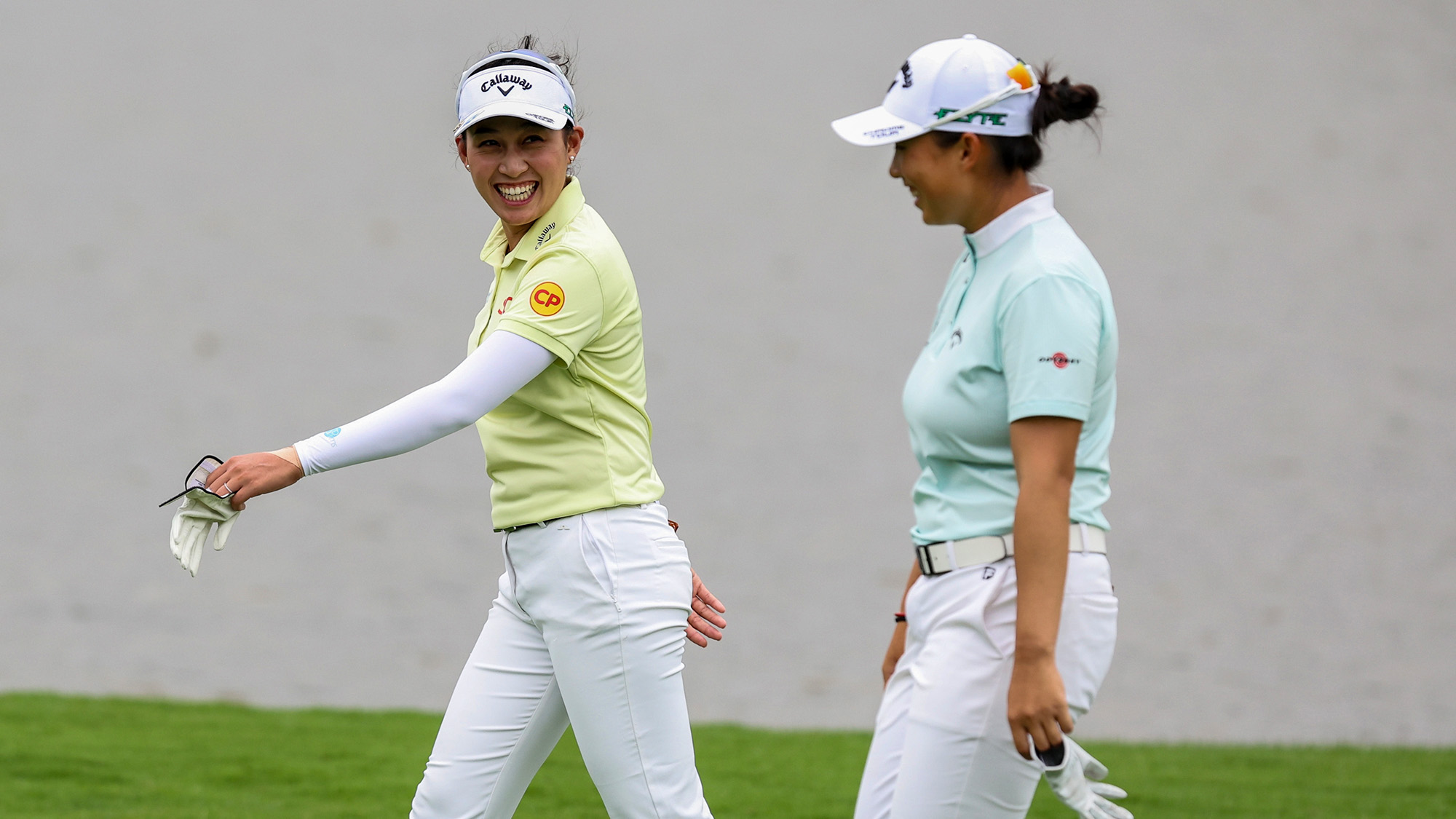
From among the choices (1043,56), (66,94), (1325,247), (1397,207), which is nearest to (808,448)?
(1043,56)

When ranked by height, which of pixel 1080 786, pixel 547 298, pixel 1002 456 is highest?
pixel 547 298

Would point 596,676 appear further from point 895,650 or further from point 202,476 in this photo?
point 202,476

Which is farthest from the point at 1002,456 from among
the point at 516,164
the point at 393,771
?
the point at 393,771

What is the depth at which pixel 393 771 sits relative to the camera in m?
4.23

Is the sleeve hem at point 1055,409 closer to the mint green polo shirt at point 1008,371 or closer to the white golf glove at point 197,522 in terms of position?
the mint green polo shirt at point 1008,371

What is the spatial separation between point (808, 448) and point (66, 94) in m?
3.36

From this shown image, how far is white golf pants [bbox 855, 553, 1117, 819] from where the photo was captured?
1.54 meters

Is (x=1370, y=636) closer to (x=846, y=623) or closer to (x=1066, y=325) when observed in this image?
(x=846, y=623)

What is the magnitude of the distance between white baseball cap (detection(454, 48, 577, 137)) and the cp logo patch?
244 mm

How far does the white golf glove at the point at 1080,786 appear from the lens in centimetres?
151

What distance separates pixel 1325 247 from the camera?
240 inches

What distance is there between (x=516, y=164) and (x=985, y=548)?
0.88 m

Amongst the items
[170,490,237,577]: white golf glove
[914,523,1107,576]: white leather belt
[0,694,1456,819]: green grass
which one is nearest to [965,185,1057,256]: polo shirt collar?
[914,523,1107,576]: white leather belt

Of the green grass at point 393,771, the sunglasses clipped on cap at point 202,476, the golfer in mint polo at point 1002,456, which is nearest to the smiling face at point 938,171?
the golfer in mint polo at point 1002,456
